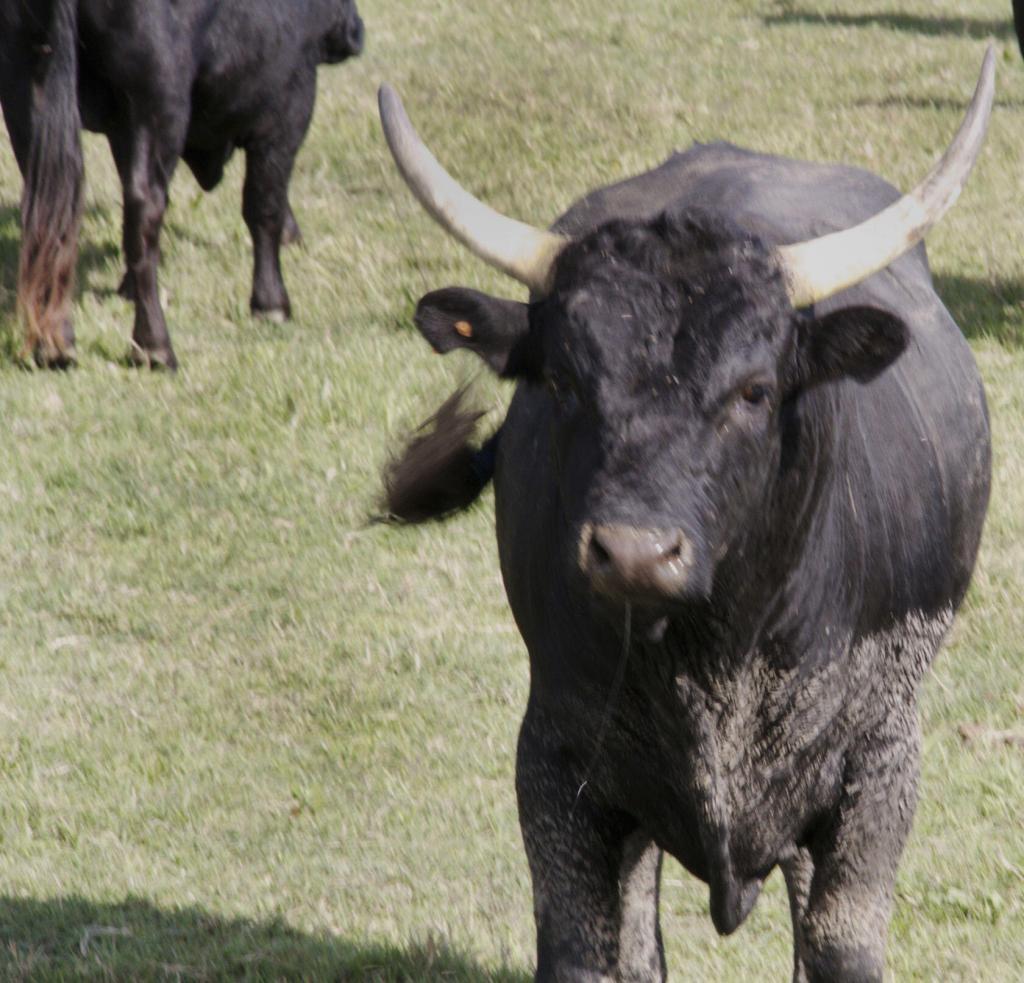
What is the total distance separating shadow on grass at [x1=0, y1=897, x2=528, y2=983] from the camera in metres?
4.52

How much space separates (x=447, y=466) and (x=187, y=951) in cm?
135

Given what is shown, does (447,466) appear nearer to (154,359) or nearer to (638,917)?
(638,917)

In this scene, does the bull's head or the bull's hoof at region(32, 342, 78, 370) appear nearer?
the bull's head

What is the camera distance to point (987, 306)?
904cm

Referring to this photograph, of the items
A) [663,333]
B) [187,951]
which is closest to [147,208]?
[187,951]

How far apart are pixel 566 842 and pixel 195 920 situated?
1393 mm

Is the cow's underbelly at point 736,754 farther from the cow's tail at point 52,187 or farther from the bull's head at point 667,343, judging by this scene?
the cow's tail at point 52,187

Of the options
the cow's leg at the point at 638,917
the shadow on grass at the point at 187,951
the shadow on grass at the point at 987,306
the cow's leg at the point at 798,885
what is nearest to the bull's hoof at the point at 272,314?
the shadow on grass at the point at 987,306

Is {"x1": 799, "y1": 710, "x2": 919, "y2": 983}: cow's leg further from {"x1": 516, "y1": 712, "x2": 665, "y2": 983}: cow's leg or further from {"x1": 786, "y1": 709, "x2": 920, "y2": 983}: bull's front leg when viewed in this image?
{"x1": 516, "y1": 712, "x2": 665, "y2": 983}: cow's leg

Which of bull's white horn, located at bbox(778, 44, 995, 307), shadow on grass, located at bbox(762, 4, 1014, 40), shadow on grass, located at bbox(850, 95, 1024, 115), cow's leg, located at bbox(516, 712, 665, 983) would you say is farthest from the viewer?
shadow on grass, located at bbox(762, 4, 1014, 40)

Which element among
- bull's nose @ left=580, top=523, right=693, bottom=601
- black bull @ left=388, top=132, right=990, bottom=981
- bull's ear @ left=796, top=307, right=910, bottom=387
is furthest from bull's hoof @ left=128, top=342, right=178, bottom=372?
bull's nose @ left=580, top=523, right=693, bottom=601

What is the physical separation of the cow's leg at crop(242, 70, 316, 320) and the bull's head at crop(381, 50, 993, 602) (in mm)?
5559

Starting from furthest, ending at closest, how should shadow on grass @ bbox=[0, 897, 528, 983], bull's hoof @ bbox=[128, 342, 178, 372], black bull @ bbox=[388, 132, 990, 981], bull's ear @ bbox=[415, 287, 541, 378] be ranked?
bull's hoof @ bbox=[128, 342, 178, 372] < shadow on grass @ bbox=[0, 897, 528, 983] < bull's ear @ bbox=[415, 287, 541, 378] < black bull @ bbox=[388, 132, 990, 981]

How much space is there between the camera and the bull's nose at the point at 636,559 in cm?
288
